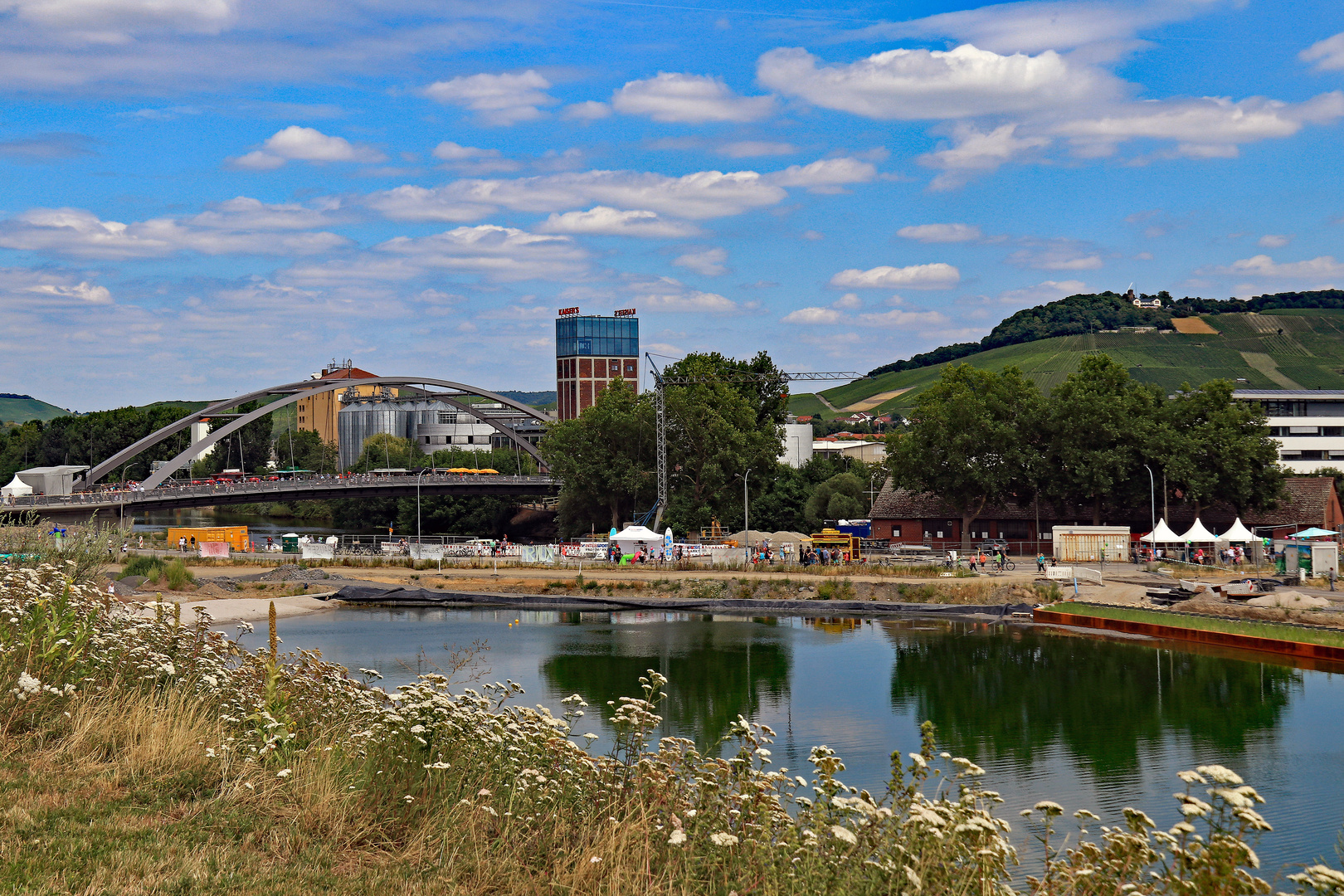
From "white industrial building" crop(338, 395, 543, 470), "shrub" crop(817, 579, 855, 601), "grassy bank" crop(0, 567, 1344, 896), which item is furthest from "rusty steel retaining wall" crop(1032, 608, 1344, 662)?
"white industrial building" crop(338, 395, 543, 470)

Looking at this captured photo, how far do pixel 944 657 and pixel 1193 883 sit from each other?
28.6 metres

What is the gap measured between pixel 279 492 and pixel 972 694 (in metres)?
68.0

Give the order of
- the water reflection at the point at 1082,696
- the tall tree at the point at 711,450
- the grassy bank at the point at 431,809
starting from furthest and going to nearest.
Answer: the tall tree at the point at 711,450, the water reflection at the point at 1082,696, the grassy bank at the point at 431,809

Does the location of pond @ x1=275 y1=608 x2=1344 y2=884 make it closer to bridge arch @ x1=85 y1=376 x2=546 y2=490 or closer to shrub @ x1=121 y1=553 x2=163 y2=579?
shrub @ x1=121 y1=553 x2=163 y2=579

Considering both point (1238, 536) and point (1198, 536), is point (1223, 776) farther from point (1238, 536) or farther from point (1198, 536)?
point (1238, 536)

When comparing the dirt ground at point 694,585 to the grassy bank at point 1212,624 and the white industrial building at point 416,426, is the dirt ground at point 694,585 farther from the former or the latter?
the white industrial building at point 416,426

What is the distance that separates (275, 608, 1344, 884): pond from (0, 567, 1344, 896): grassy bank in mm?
2672

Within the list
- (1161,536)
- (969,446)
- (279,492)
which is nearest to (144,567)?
(279,492)

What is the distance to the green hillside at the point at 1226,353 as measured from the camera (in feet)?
497

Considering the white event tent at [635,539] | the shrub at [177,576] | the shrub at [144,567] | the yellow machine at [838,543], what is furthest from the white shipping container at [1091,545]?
the shrub at [144,567]

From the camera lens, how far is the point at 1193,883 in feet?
20.0

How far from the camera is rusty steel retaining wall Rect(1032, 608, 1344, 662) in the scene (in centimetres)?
3023

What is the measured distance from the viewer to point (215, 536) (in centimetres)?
7138

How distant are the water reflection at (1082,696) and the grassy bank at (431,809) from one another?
13549 mm
